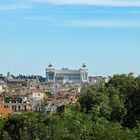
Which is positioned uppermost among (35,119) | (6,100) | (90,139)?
(6,100)

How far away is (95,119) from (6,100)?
7341cm

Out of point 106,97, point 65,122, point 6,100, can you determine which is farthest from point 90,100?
point 6,100

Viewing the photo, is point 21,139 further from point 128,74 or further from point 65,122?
point 128,74

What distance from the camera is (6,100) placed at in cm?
10375

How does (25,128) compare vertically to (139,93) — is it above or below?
below

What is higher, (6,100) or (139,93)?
(6,100)

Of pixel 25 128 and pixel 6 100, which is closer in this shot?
pixel 25 128

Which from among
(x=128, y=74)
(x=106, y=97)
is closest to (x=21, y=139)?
(x=106, y=97)

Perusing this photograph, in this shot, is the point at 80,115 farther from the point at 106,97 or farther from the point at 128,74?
the point at 128,74

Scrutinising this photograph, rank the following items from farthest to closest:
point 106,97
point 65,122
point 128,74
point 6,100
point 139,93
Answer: point 6,100 < point 128,74 < point 139,93 < point 106,97 < point 65,122

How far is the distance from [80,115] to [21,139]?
13.6 ft

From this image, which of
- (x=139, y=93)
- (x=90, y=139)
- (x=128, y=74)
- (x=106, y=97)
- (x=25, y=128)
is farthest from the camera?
(x=128, y=74)

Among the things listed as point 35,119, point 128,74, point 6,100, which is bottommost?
point 35,119

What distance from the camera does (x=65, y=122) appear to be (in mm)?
29875
